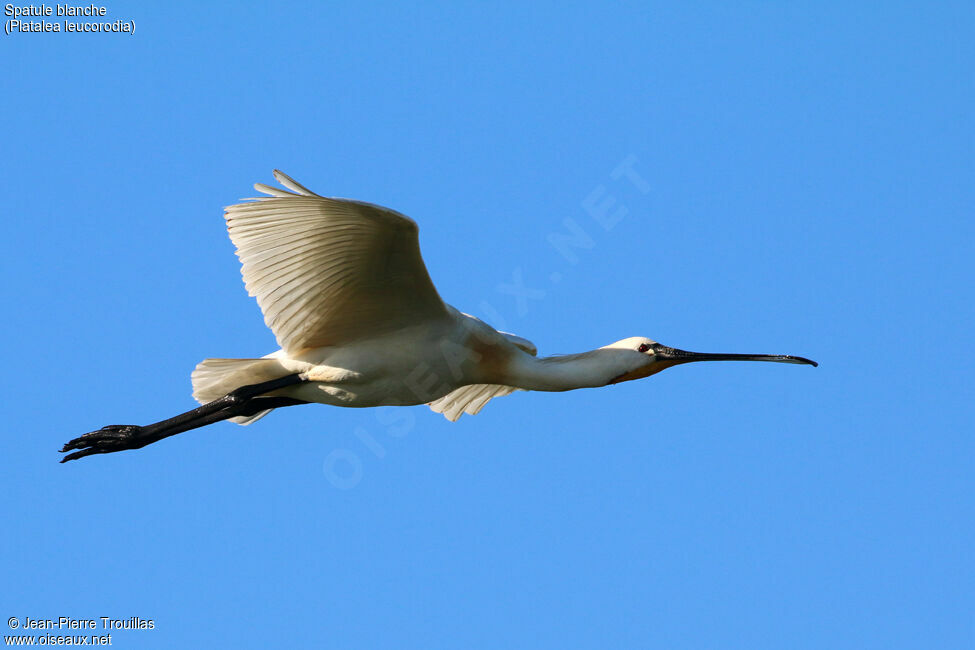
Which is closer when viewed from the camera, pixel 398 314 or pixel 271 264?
pixel 271 264

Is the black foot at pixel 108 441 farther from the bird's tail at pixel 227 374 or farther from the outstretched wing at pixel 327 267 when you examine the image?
the outstretched wing at pixel 327 267

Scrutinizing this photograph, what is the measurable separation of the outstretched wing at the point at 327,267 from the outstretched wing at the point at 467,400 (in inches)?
79.5

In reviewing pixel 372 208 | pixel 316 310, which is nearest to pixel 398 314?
pixel 316 310

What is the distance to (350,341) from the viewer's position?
11.5 metres

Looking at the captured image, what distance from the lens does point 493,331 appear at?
11781 millimetres

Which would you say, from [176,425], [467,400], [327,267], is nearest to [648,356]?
[467,400]

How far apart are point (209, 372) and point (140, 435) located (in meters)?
0.95

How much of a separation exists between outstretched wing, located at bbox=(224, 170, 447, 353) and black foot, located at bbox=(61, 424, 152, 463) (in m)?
1.93

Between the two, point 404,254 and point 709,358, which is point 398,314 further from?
point 709,358

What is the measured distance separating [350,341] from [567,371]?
209 centimetres

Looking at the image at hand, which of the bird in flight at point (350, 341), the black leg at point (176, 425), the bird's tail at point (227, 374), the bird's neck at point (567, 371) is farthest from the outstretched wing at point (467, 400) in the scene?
the bird's tail at point (227, 374)

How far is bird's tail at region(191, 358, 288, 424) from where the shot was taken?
1176 centimetres

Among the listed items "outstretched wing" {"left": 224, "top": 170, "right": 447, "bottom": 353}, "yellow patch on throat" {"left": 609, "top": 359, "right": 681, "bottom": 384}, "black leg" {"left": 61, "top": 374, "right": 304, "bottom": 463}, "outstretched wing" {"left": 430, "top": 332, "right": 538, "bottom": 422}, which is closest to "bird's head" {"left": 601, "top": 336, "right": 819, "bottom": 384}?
"yellow patch on throat" {"left": 609, "top": 359, "right": 681, "bottom": 384}

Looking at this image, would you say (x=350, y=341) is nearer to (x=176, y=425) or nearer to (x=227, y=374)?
(x=227, y=374)
